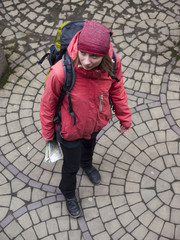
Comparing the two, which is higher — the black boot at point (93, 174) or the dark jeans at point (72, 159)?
the dark jeans at point (72, 159)

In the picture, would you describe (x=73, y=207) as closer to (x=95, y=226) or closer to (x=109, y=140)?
(x=95, y=226)

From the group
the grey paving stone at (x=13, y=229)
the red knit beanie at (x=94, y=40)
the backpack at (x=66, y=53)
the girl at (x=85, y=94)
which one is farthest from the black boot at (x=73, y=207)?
the red knit beanie at (x=94, y=40)

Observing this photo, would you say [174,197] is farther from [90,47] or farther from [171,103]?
[90,47]

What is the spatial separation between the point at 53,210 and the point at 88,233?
0.57m

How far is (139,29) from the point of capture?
18.9 ft

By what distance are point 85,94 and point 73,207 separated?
6.01 feet

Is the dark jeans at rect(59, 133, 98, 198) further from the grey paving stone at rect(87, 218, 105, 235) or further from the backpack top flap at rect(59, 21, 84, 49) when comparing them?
the backpack top flap at rect(59, 21, 84, 49)

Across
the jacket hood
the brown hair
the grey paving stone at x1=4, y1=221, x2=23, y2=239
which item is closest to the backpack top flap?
the jacket hood

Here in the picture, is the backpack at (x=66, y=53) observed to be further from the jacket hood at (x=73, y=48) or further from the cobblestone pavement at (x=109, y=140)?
the cobblestone pavement at (x=109, y=140)

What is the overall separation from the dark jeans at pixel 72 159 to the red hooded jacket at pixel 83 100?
0.37 feet

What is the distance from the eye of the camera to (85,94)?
260 cm

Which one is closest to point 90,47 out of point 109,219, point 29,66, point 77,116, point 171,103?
point 77,116

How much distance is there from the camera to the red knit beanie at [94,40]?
219 centimetres

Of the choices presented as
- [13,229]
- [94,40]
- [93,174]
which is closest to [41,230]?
[13,229]
